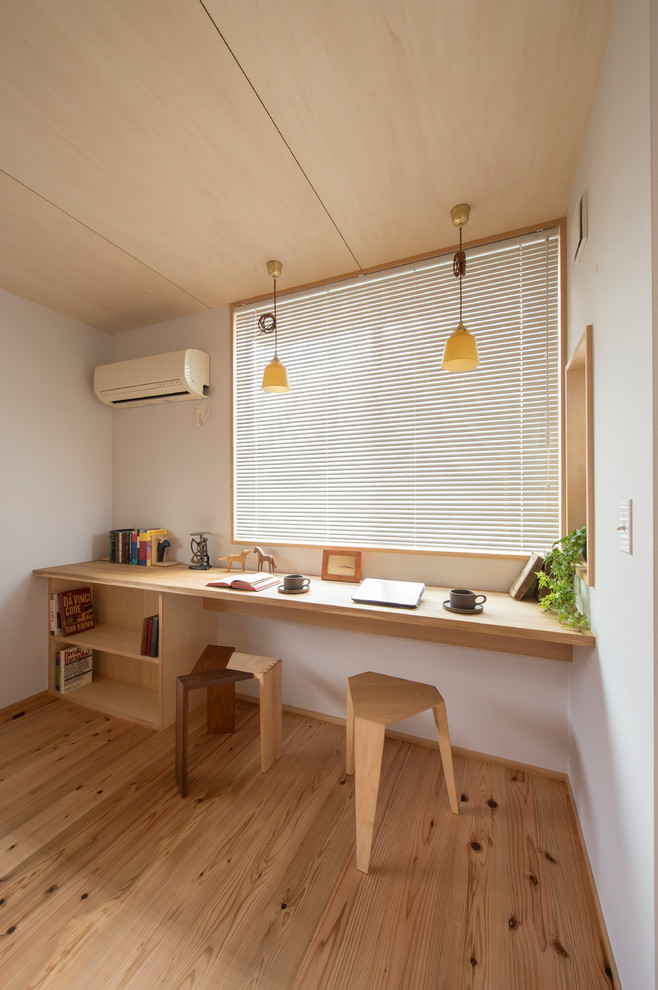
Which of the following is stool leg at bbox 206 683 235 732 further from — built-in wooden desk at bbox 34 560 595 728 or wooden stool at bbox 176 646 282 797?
built-in wooden desk at bbox 34 560 595 728

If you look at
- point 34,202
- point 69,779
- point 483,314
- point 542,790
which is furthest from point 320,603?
point 34,202

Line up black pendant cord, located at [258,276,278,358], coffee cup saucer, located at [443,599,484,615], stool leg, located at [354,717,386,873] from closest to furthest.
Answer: stool leg, located at [354,717,386,873], coffee cup saucer, located at [443,599,484,615], black pendant cord, located at [258,276,278,358]

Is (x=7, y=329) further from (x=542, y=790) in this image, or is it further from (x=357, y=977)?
(x=542, y=790)

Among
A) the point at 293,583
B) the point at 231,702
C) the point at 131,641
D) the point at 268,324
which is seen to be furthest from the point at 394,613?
the point at 268,324

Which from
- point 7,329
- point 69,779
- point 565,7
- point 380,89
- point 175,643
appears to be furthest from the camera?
point 7,329

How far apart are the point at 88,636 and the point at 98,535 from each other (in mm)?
730

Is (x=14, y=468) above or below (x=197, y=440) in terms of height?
below

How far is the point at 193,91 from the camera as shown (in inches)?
47.5

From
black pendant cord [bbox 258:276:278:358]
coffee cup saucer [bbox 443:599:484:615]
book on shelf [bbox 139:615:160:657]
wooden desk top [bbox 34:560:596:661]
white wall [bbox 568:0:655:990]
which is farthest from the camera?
black pendant cord [bbox 258:276:278:358]

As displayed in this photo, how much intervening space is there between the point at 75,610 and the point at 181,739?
1411 millimetres

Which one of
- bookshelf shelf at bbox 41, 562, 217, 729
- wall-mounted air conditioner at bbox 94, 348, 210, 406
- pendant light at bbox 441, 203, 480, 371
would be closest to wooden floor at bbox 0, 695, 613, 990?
bookshelf shelf at bbox 41, 562, 217, 729

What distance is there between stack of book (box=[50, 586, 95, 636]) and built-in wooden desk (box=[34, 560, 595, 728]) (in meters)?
0.07

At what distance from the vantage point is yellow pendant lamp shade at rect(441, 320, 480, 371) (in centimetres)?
155

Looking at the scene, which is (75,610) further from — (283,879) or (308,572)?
(283,879)
